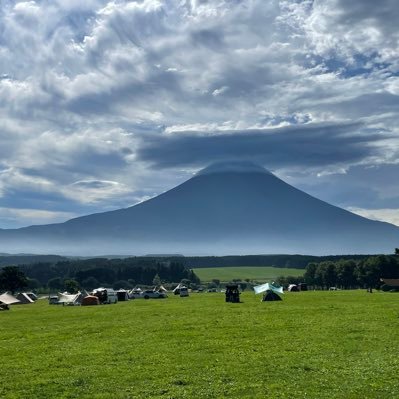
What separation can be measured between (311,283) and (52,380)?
120 meters

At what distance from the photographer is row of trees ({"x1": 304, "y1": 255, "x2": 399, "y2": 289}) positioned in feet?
351

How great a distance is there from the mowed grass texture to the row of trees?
8120cm

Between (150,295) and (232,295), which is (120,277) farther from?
(232,295)

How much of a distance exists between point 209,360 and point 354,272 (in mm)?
103169

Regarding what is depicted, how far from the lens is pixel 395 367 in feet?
51.6

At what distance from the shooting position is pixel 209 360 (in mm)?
17688

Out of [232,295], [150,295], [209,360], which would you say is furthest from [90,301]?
[209,360]

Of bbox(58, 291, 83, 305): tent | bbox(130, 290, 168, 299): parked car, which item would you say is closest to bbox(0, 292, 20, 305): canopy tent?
bbox(58, 291, 83, 305): tent

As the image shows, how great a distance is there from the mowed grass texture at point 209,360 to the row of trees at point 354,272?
81.2 m

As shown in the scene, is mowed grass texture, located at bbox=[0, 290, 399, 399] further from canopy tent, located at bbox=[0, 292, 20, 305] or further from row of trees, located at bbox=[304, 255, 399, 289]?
row of trees, located at bbox=[304, 255, 399, 289]

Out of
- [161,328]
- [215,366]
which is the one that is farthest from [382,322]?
[215,366]

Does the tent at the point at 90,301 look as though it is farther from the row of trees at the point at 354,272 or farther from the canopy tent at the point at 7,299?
the row of trees at the point at 354,272

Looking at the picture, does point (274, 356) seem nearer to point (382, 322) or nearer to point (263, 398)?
point (263, 398)

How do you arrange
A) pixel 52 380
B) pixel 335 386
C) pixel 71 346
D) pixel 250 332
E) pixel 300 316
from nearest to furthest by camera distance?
pixel 335 386 → pixel 52 380 → pixel 71 346 → pixel 250 332 → pixel 300 316
